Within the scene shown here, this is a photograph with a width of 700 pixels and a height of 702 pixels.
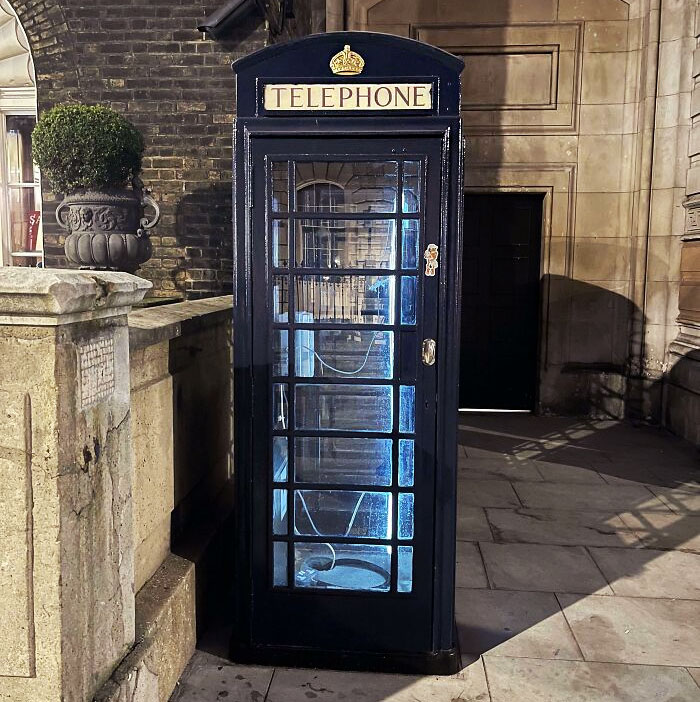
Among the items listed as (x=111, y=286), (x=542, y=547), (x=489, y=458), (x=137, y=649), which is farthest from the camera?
(x=489, y=458)

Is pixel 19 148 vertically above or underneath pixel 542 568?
above

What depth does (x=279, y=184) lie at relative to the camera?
9.81ft

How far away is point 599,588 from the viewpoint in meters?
4.04

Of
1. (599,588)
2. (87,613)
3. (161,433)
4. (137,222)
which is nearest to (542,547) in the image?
(599,588)

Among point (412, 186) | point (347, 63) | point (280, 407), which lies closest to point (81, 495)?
point (280, 407)

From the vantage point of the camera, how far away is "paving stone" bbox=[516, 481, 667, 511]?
18.2ft

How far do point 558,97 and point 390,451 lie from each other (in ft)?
24.1

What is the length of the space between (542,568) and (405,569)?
1.52 metres

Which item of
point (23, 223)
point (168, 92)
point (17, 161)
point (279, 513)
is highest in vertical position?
point (168, 92)

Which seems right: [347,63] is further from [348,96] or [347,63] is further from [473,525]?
[473,525]

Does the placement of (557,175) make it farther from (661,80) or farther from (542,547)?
(542,547)

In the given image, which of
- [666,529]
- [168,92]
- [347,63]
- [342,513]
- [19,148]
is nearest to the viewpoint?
[347,63]

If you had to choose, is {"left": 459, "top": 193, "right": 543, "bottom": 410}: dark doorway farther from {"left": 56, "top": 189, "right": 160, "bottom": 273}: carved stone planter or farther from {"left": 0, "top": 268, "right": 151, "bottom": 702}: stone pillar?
{"left": 0, "top": 268, "right": 151, "bottom": 702}: stone pillar

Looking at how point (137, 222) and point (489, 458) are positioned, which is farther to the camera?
point (489, 458)
